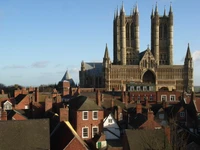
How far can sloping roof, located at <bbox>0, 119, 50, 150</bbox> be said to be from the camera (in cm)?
2734

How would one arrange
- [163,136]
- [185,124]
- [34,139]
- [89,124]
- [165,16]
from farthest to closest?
[165,16]
[185,124]
[89,124]
[163,136]
[34,139]

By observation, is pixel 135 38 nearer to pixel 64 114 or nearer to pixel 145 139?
pixel 64 114

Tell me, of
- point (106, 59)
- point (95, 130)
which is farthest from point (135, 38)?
point (95, 130)

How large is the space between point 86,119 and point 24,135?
29.5ft

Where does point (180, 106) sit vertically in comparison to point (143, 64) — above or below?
below

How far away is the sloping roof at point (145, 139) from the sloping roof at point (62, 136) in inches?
168

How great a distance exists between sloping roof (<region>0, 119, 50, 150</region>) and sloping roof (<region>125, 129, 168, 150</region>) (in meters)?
7.67

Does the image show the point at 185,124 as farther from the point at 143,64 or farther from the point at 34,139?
the point at 143,64

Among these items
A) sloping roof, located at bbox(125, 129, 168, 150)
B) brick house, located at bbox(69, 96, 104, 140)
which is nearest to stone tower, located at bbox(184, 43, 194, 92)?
brick house, located at bbox(69, 96, 104, 140)

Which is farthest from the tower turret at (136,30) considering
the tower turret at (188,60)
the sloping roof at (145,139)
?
the sloping roof at (145,139)

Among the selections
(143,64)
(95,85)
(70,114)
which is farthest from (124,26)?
(70,114)

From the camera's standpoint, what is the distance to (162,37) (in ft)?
478

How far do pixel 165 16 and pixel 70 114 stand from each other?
11744 cm

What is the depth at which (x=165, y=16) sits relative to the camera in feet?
482
